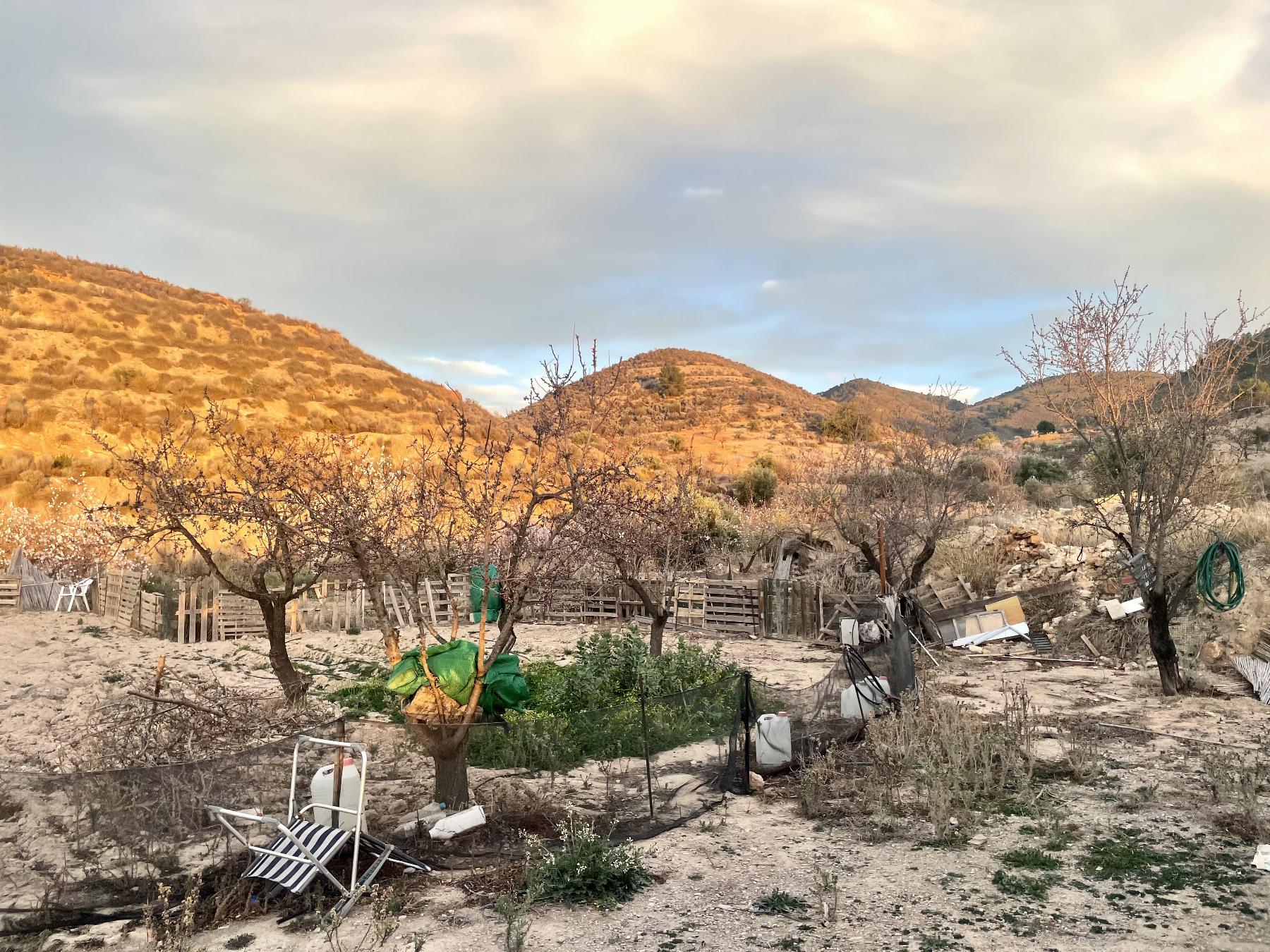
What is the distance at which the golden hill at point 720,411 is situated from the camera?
45.9 meters

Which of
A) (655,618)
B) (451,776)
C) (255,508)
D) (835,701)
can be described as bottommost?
(451,776)

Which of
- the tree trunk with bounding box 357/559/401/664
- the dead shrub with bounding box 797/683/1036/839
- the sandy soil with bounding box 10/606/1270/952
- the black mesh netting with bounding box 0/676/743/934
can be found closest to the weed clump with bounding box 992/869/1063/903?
the sandy soil with bounding box 10/606/1270/952

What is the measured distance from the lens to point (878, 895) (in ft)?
16.8

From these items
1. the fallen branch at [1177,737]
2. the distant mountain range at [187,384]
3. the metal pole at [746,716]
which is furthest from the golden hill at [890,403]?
the metal pole at [746,716]

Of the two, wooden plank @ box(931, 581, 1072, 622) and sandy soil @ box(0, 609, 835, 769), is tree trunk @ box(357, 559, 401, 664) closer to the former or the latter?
sandy soil @ box(0, 609, 835, 769)

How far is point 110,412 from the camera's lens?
1346 inches

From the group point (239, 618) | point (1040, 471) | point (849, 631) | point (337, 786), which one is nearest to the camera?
point (337, 786)

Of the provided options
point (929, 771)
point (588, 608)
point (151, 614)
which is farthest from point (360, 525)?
point (588, 608)

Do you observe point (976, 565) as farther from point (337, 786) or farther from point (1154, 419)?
point (337, 786)

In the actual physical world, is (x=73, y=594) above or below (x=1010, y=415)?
below

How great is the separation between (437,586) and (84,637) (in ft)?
23.7

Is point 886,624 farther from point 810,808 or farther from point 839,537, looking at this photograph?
point 839,537

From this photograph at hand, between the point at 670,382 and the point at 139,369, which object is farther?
the point at 670,382

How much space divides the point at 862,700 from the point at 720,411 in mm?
52575
